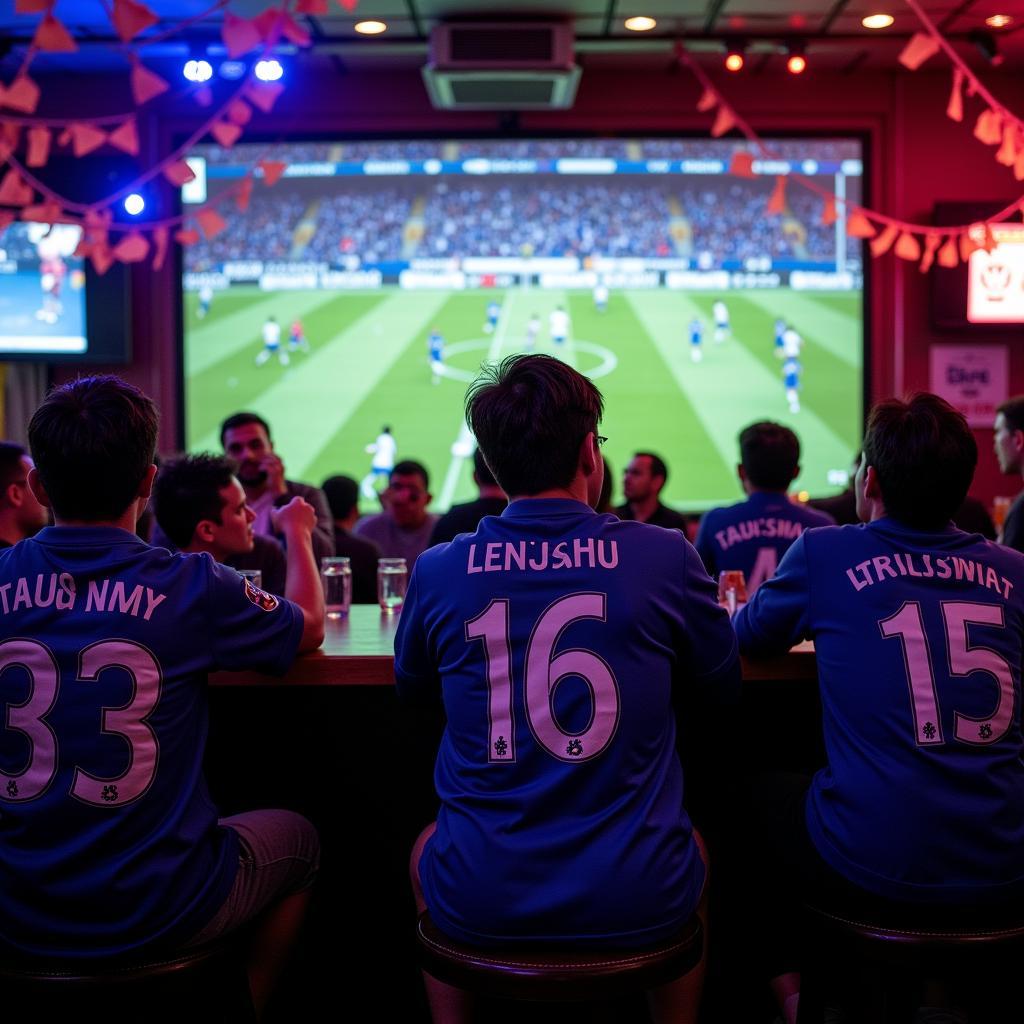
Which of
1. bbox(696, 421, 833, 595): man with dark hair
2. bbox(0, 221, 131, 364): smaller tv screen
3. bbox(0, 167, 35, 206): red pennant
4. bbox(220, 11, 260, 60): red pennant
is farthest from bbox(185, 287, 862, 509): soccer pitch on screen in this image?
bbox(220, 11, 260, 60): red pennant

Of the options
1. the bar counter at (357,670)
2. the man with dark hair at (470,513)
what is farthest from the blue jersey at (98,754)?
the man with dark hair at (470,513)

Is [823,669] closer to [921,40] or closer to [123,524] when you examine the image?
[123,524]

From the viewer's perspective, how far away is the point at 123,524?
1.84 m

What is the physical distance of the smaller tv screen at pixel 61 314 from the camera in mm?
6625

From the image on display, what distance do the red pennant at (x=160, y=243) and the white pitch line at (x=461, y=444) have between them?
2081mm

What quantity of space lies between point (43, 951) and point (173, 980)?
202 millimetres

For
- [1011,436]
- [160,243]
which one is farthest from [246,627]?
[160,243]

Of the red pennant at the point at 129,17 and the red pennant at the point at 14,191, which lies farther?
the red pennant at the point at 14,191

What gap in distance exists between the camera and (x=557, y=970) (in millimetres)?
1545

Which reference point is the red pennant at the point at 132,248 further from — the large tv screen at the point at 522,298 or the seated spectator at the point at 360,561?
the seated spectator at the point at 360,561

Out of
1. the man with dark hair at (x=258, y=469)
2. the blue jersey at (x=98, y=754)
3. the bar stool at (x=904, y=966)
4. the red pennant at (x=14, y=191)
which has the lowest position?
the bar stool at (x=904, y=966)

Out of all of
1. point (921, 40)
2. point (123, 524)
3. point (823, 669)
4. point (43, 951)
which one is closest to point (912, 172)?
point (921, 40)

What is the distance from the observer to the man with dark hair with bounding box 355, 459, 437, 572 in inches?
217

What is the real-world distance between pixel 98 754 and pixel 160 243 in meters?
5.47
